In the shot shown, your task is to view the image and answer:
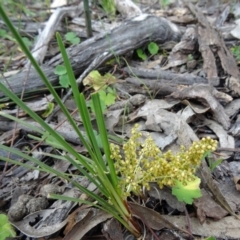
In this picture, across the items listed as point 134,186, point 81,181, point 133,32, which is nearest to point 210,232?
point 134,186

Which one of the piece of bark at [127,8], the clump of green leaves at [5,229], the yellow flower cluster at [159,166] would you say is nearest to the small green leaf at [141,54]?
the piece of bark at [127,8]

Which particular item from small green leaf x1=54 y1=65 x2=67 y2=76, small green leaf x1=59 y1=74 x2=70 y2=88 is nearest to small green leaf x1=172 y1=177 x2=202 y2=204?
small green leaf x1=59 y1=74 x2=70 y2=88

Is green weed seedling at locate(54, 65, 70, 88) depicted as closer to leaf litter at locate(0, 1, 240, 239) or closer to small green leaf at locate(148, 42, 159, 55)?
leaf litter at locate(0, 1, 240, 239)

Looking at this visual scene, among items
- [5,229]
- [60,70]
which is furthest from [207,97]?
[5,229]

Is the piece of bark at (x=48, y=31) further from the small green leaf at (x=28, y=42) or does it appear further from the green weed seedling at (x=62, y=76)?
the green weed seedling at (x=62, y=76)

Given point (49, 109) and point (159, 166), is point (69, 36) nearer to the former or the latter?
point (49, 109)
